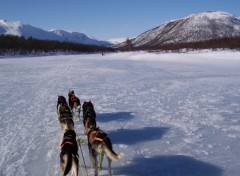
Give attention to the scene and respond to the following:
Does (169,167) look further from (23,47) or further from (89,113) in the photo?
(23,47)

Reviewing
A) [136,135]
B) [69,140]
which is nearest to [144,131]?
[136,135]

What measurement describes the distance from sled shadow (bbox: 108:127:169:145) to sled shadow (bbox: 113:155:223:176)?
4.30 feet

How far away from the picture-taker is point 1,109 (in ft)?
37.8

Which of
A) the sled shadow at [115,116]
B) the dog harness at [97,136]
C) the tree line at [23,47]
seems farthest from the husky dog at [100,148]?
the tree line at [23,47]

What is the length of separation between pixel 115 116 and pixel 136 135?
6.87 feet

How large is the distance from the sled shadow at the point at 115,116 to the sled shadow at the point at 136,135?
3.80 ft

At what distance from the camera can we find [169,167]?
616cm

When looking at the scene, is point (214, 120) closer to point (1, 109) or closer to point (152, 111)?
point (152, 111)

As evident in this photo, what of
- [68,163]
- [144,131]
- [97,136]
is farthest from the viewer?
[144,131]

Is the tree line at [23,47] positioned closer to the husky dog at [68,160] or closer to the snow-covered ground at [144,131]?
the snow-covered ground at [144,131]

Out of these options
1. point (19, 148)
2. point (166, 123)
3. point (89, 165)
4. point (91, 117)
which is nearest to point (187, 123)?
point (166, 123)

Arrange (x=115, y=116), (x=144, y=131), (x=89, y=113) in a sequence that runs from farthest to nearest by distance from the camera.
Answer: (x=115, y=116) < (x=144, y=131) < (x=89, y=113)

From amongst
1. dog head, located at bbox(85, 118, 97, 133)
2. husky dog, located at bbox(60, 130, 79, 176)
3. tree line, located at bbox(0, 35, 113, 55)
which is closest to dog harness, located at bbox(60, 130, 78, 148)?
husky dog, located at bbox(60, 130, 79, 176)

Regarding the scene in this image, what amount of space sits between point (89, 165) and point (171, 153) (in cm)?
175
